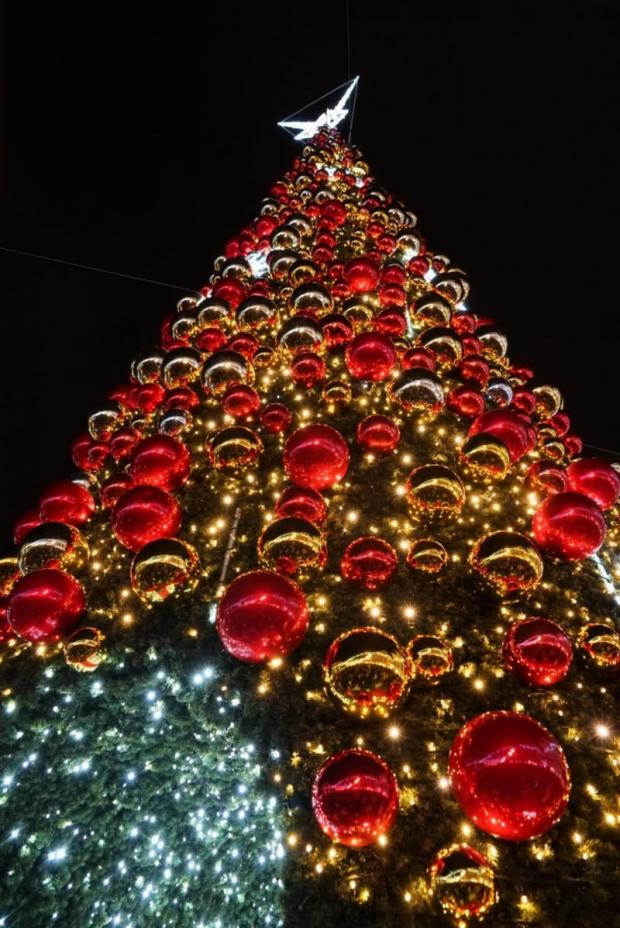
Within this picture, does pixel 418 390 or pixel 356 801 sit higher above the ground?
pixel 418 390

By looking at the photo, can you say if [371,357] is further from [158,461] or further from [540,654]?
[540,654]

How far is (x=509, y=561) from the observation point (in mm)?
1387

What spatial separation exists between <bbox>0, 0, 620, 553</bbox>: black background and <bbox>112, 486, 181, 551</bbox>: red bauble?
3.89 m

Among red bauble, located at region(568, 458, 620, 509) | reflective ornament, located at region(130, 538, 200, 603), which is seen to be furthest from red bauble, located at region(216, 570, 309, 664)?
red bauble, located at region(568, 458, 620, 509)

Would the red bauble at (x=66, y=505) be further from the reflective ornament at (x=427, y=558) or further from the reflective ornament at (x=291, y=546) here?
the reflective ornament at (x=427, y=558)

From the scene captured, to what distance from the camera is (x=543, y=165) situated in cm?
632

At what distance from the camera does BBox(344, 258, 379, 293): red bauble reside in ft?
9.16

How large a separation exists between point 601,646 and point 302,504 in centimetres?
97

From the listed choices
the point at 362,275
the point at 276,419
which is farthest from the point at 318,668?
the point at 362,275

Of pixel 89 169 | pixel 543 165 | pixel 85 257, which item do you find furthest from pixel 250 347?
pixel 543 165

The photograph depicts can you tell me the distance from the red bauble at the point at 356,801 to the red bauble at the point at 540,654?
0.47m

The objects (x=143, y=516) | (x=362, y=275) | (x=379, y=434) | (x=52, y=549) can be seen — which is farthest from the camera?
(x=362, y=275)

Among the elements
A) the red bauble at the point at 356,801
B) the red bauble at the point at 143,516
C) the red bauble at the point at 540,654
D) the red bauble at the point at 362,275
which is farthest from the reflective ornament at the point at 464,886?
the red bauble at the point at 362,275

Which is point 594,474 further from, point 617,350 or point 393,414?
point 617,350
